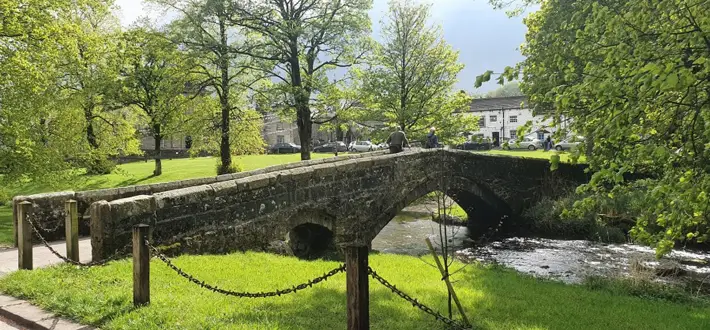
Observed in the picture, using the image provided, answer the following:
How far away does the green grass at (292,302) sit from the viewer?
16.7ft

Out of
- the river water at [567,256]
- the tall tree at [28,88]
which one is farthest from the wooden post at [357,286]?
the tall tree at [28,88]

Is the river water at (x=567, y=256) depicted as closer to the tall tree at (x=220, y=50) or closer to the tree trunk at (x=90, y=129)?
the tall tree at (x=220, y=50)

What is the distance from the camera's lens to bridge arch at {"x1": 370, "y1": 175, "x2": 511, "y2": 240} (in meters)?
15.4

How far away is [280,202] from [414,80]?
16865mm

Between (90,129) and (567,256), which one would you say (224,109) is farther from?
(567,256)

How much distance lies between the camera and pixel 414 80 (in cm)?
2552

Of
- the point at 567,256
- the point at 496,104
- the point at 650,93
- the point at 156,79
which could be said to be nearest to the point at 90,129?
the point at 156,79

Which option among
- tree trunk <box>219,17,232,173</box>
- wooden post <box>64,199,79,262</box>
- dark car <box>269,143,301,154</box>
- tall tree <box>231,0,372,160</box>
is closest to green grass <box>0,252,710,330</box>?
wooden post <box>64,199,79,262</box>

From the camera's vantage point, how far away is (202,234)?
862cm

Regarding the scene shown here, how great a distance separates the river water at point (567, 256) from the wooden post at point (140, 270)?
7111 mm

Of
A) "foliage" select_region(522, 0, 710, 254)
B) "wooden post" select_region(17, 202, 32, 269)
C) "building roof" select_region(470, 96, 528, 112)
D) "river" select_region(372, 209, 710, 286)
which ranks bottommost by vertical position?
"river" select_region(372, 209, 710, 286)

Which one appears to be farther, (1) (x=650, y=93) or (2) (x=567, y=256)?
(2) (x=567, y=256)

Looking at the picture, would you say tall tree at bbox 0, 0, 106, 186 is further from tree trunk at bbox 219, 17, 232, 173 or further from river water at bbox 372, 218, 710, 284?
river water at bbox 372, 218, 710, 284

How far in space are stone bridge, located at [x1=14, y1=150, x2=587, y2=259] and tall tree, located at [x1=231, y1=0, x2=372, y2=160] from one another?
7545 mm
